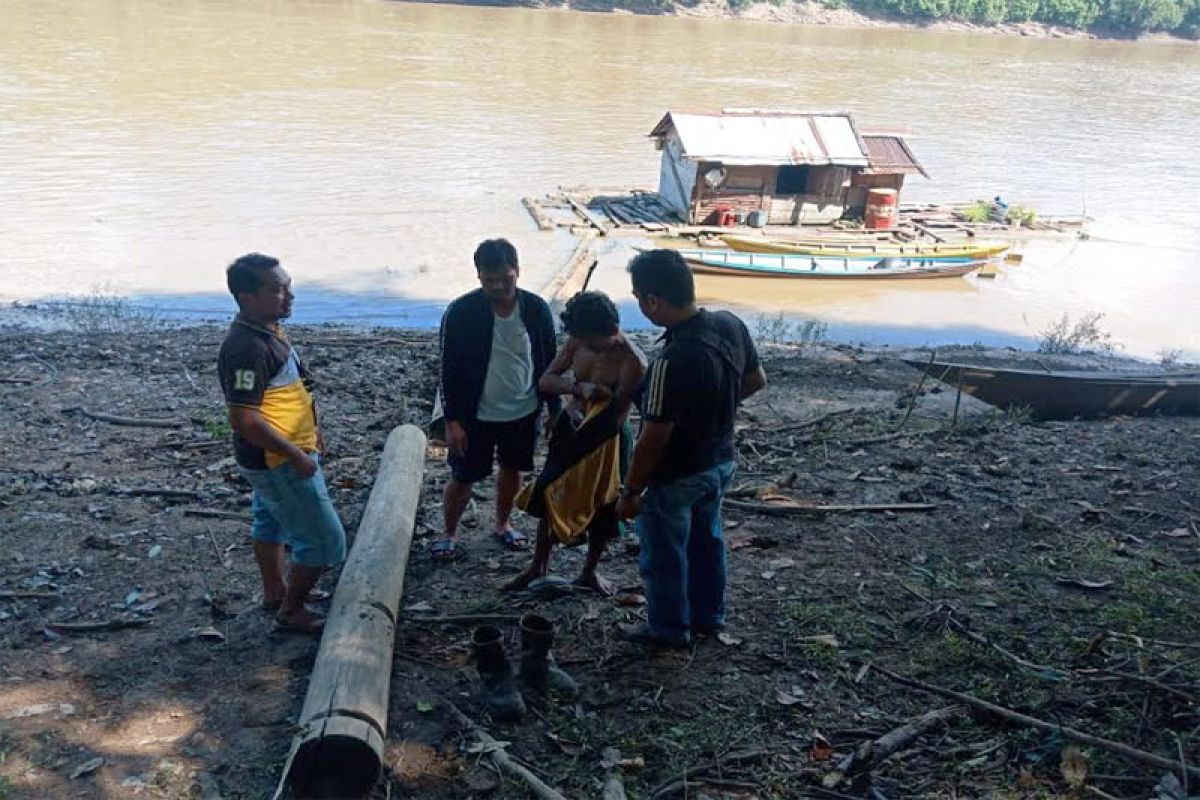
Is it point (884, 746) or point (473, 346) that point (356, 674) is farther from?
point (884, 746)

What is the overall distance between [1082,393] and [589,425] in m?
5.98

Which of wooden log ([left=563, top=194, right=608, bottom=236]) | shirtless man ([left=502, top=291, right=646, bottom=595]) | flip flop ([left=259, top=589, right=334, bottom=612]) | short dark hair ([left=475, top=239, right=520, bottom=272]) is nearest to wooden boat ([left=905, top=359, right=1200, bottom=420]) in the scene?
shirtless man ([left=502, top=291, right=646, bottom=595])

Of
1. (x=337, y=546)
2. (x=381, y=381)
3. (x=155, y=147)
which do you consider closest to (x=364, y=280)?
(x=381, y=381)

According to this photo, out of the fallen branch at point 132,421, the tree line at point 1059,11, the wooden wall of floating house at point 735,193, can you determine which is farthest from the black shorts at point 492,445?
the tree line at point 1059,11

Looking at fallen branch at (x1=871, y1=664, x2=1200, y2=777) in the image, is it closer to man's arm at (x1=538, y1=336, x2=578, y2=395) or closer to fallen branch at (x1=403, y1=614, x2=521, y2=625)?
fallen branch at (x1=403, y1=614, x2=521, y2=625)

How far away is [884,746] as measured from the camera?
3445 mm

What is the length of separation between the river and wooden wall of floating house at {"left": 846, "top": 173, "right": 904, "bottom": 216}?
371 centimetres

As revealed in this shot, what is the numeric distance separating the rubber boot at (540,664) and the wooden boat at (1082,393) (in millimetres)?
5808

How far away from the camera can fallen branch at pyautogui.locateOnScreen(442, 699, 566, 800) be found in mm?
3268

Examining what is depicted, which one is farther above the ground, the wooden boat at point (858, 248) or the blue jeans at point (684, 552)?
the blue jeans at point (684, 552)

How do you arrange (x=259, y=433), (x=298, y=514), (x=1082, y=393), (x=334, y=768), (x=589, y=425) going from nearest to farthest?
1. (x=334, y=768)
2. (x=259, y=433)
3. (x=298, y=514)
4. (x=589, y=425)
5. (x=1082, y=393)

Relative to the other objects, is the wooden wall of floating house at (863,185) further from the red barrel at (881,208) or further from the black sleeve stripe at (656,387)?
the black sleeve stripe at (656,387)

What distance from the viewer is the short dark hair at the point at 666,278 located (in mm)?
3623

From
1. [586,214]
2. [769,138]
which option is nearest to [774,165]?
[769,138]
